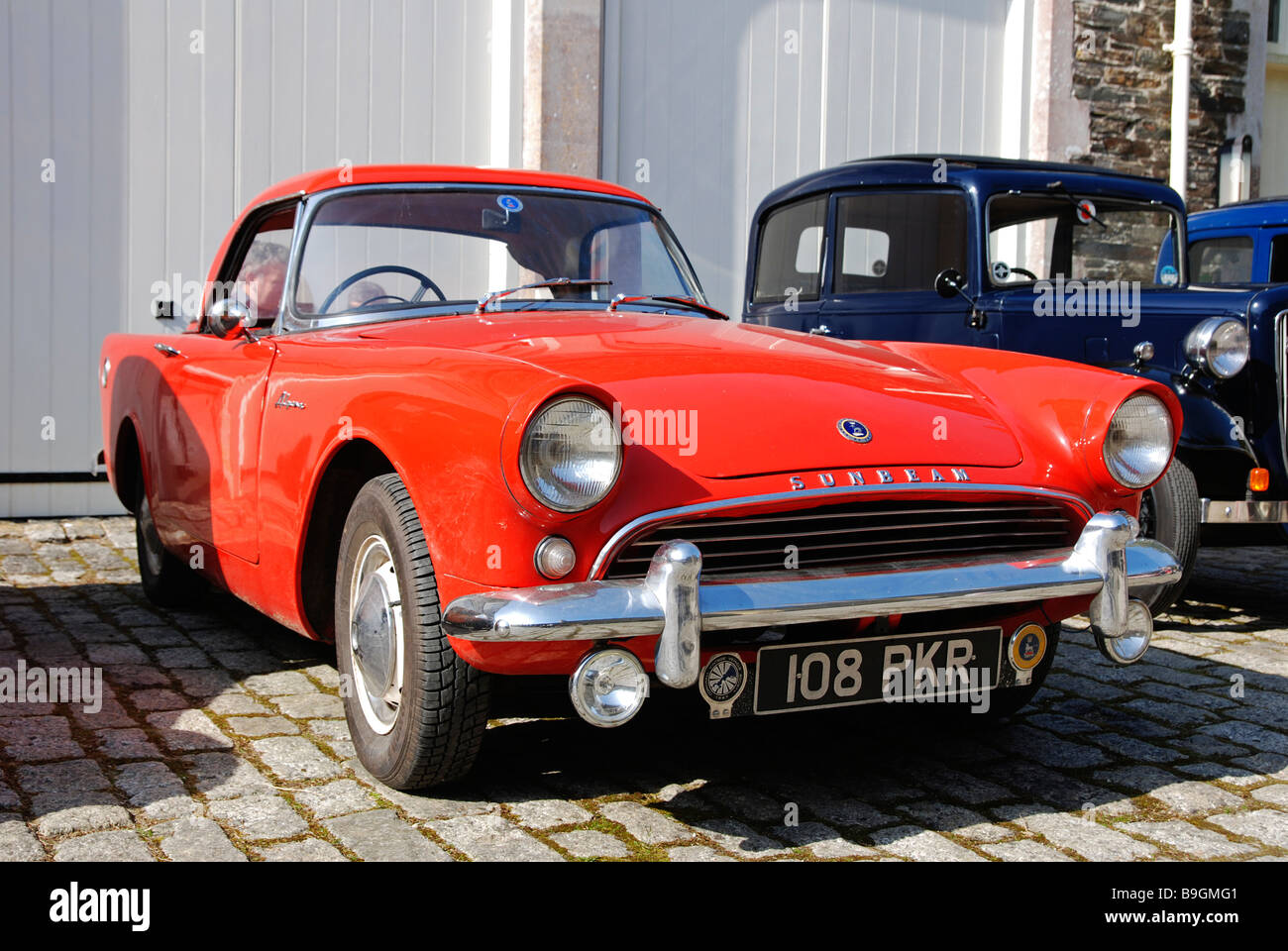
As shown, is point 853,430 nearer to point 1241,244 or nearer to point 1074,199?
point 1074,199

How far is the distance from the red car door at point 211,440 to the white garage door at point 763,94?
4391mm

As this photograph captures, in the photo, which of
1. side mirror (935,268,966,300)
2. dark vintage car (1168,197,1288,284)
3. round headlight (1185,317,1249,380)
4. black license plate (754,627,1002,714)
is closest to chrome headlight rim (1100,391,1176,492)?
black license plate (754,627,1002,714)

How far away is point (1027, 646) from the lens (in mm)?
3055

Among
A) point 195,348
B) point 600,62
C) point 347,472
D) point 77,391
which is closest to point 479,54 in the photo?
point 600,62

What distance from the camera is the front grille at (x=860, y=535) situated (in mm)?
2654

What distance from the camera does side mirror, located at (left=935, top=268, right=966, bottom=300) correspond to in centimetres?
555

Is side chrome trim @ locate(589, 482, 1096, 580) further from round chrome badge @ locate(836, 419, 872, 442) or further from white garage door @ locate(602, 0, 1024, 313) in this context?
white garage door @ locate(602, 0, 1024, 313)


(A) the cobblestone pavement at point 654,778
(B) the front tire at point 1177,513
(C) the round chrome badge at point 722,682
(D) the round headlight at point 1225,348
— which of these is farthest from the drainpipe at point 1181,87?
(C) the round chrome badge at point 722,682

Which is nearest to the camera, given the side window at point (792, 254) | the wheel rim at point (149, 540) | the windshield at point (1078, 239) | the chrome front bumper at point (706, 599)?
the chrome front bumper at point (706, 599)

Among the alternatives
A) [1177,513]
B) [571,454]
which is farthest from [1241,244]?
[571,454]

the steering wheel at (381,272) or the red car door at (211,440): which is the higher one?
the steering wheel at (381,272)

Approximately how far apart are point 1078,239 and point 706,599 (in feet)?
13.3

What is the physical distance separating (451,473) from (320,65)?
5765 millimetres

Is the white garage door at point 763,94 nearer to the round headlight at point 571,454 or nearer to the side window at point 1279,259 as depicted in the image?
the side window at point 1279,259
